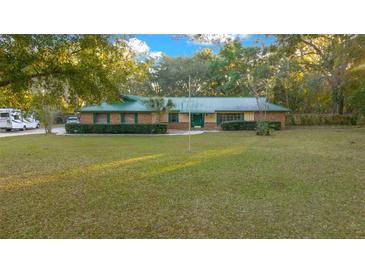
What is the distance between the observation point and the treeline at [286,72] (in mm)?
16536

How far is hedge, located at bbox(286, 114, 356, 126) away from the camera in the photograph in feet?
A: 85.8

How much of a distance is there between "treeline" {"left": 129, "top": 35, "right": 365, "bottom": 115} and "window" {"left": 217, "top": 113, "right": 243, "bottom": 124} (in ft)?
7.81

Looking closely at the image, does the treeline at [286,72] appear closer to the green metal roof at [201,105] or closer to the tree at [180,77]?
the tree at [180,77]

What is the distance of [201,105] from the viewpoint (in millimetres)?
25328

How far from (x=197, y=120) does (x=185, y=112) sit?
61.4 inches

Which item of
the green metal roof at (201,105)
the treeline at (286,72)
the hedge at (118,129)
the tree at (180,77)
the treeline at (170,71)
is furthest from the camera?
the tree at (180,77)

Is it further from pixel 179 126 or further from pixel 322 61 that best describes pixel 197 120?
pixel 322 61

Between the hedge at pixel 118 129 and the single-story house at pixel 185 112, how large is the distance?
275 cm

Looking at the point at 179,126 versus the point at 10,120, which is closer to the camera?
the point at 10,120


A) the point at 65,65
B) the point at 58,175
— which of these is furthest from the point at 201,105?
the point at 65,65

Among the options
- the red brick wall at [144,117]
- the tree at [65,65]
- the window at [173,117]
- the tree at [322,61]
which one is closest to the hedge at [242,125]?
the window at [173,117]
